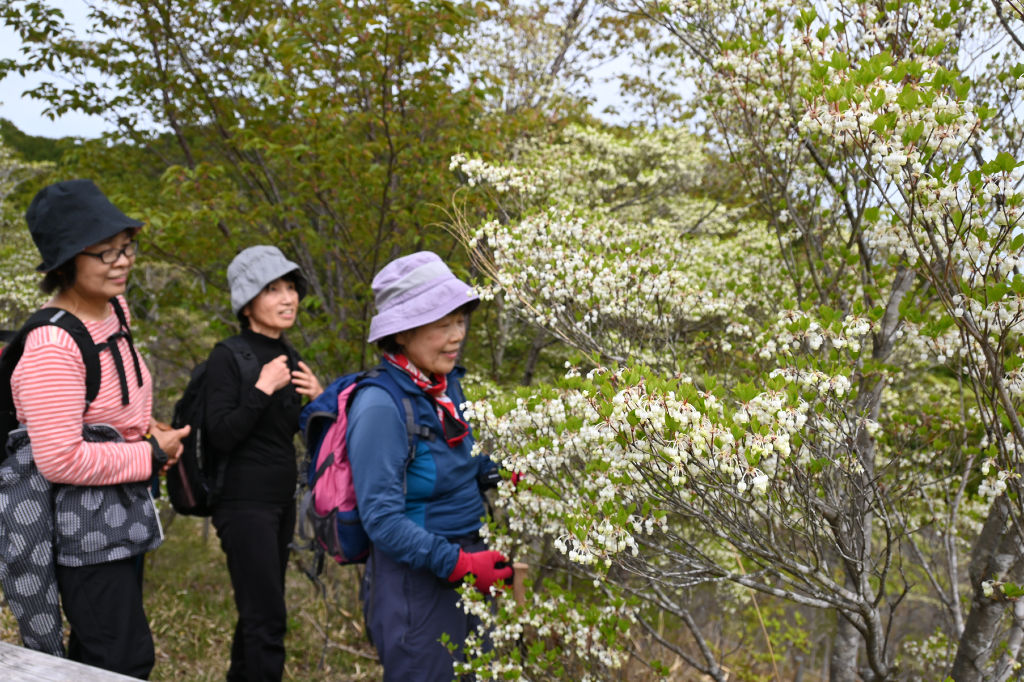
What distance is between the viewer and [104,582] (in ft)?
7.61

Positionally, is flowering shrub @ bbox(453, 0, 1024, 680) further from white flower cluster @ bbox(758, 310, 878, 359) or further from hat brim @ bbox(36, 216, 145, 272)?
hat brim @ bbox(36, 216, 145, 272)

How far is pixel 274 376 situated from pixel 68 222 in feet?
3.34

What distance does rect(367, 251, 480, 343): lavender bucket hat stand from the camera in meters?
2.49

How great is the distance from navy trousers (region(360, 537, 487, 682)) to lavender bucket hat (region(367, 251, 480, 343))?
88 cm

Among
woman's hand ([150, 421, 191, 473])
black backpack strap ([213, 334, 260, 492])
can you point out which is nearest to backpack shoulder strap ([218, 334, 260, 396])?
black backpack strap ([213, 334, 260, 492])

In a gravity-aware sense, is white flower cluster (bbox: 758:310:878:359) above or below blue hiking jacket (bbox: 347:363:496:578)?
above

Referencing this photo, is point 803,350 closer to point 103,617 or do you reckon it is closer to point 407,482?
point 407,482

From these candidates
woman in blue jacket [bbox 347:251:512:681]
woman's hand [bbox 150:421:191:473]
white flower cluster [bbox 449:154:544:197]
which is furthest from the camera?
white flower cluster [bbox 449:154:544:197]

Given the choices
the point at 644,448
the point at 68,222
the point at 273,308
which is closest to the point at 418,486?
the point at 644,448

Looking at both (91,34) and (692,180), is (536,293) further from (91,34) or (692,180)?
(692,180)

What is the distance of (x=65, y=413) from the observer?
2.19 metres

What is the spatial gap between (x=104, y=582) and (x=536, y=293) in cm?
219

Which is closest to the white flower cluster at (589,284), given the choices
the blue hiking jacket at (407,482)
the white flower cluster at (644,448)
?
the blue hiking jacket at (407,482)

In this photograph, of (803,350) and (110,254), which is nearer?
(110,254)
